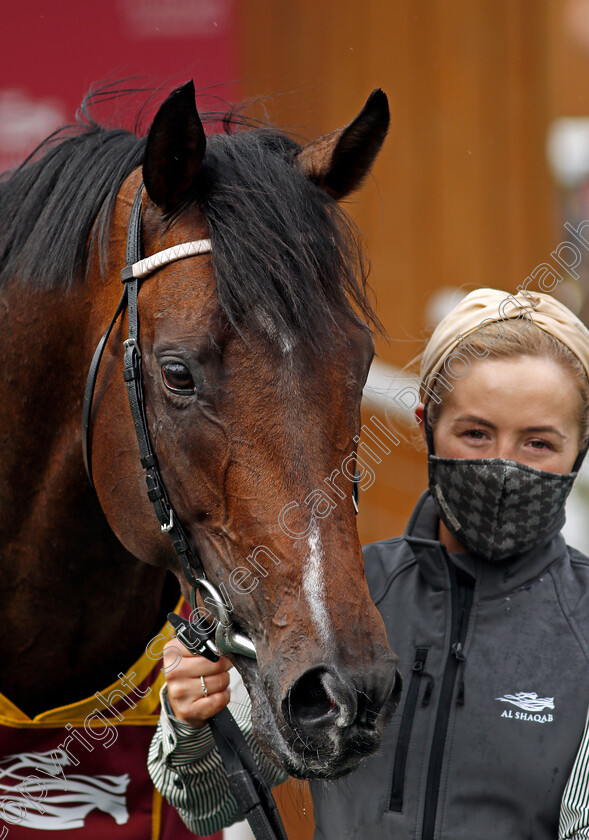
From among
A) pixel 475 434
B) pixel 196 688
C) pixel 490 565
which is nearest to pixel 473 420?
pixel 475 434

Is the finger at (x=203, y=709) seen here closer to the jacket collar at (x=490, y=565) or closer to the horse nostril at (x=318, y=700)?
the horse nostril at (x=318, y=700)

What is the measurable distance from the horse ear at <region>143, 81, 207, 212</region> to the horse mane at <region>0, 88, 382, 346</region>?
3 centimetres

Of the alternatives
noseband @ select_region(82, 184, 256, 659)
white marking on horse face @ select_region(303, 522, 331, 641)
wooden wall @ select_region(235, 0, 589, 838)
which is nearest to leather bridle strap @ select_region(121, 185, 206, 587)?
noseband @ select_region(82, 184, 256, 659)

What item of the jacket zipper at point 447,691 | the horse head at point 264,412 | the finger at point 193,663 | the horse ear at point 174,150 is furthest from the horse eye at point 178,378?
the jacket zipper at point 447,691

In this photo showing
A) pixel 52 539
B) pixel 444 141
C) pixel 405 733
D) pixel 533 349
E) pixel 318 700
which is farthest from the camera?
pixel 444 141

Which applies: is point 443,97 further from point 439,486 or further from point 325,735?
point 325,735

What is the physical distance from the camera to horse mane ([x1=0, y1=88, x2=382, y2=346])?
1165 millimetres

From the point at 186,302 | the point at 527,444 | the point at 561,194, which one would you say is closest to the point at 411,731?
the point at 527,444

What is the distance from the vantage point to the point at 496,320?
140 centimetres

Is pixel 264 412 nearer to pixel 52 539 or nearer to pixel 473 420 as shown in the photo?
pixel 473 420

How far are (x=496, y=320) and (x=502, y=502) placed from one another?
0.32 metres

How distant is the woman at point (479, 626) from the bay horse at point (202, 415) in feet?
0.74

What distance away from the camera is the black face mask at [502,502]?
130cm

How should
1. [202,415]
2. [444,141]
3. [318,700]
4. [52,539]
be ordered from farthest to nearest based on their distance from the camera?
[444,141] → [52,539] → [202,415] → [318,700]
